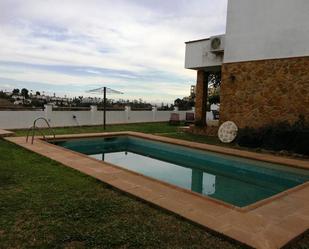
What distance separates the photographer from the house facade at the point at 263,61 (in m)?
10.8

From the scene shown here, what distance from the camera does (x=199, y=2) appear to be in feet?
40.8

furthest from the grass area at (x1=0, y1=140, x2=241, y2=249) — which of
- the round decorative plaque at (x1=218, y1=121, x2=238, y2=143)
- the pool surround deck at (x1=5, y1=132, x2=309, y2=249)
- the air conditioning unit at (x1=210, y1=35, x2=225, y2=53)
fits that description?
the air conditioning unit at (x1=210, y1=35, x2=225, y2=53)

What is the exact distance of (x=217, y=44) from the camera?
13570 millimetres

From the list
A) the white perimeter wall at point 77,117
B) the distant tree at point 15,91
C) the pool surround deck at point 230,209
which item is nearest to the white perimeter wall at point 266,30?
the pool surround deck at point 230,209

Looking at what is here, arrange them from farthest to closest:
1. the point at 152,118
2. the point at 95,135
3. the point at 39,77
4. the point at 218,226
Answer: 1. the point at 39,77
2. the point at 152,118
3. the point at 95,135
4. the point at 218,226

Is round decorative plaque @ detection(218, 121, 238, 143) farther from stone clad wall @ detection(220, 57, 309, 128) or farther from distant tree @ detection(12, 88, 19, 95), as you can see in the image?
distant tree @ detection(12, 88, 19, 95)

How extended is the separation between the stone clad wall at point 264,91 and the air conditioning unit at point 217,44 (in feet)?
2.86

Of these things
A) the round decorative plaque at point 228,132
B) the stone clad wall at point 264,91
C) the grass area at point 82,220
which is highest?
the stone clad wall at point 264,91

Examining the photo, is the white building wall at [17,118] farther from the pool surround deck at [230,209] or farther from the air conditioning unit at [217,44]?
the air conditioning unit at [217,44]

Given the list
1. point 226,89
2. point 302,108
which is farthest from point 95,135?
point 302,108

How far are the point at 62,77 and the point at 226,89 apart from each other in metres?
16.7

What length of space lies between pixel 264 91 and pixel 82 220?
32.6 feet

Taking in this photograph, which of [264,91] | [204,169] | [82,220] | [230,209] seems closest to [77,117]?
[204,169]

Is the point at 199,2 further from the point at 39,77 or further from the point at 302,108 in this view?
the point at 39,77
